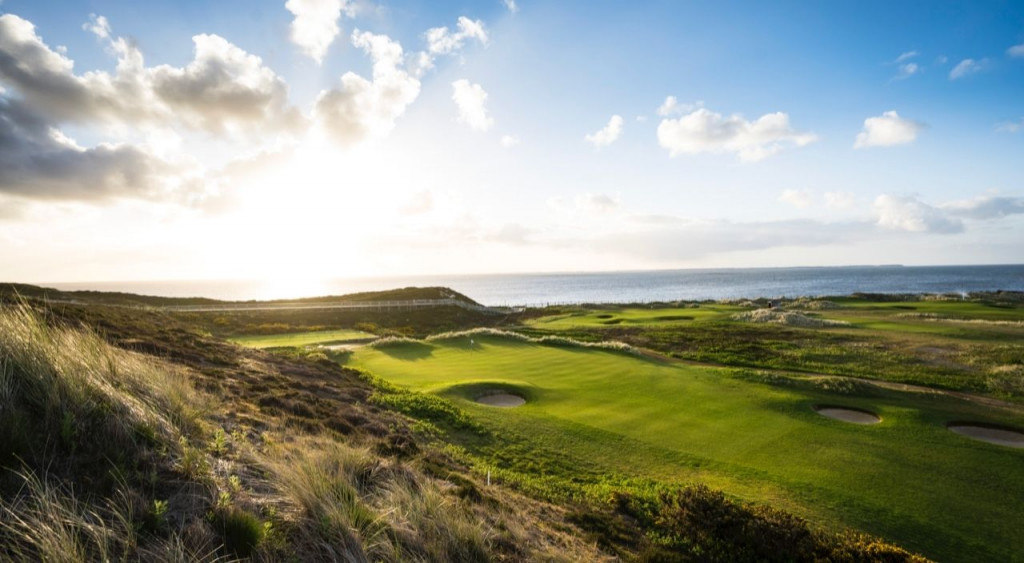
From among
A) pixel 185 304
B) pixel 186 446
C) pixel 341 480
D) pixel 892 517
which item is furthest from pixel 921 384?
pixel 185 304

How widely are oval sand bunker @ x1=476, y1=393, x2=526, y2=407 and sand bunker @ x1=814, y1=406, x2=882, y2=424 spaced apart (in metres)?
10.8

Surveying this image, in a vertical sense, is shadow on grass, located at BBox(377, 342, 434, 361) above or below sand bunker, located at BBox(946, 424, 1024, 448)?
above

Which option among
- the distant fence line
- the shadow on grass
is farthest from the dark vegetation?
the shadow on grass

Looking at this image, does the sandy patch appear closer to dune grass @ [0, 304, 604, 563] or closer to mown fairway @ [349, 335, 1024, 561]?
mown fairway @ [349, 335, 1024, 561]

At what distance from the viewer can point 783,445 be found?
12.3m

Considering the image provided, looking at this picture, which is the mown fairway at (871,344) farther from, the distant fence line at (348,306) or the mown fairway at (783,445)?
the distant fence line at (348,306)

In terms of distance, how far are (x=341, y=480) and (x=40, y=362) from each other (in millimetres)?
3585

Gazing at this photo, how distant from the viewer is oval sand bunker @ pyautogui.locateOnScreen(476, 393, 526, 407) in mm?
16814

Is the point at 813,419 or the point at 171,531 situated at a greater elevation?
→ the point at 171,531

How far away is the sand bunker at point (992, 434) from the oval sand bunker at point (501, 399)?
1443cm

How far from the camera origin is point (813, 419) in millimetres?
14539

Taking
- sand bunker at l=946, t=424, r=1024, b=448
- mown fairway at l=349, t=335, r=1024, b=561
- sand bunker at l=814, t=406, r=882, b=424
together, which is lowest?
sand bunker at l=946, t=424, r=1024, b=448

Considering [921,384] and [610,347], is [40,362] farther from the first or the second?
[921,384]

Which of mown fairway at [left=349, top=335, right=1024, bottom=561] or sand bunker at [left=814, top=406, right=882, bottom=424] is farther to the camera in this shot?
sand bunker at [left=814, top=406, right=882, bottom=424]
